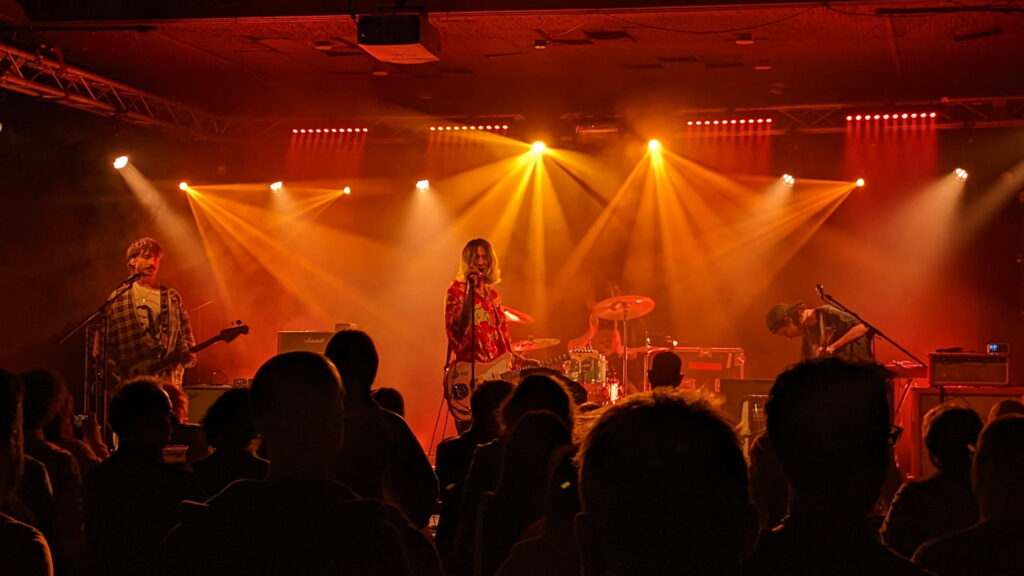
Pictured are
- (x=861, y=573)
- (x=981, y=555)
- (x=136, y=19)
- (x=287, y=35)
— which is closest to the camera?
(x=861, y=573)

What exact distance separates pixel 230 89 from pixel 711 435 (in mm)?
14011

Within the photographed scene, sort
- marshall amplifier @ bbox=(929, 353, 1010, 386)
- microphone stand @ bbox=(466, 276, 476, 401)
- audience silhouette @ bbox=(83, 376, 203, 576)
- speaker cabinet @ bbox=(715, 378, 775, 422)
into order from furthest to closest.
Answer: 1. marshall amplifier @ bbox=(929, 353, 1010, 386)
2. speaker cabinet @ bbox=(715, 378, 775, 422)
3. microphone stand @ bbox=(466, 276, 476, 401)
4. audience silhouette @ bbox=(83, 376, 203, 576)

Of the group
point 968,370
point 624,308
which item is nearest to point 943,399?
point 968,370

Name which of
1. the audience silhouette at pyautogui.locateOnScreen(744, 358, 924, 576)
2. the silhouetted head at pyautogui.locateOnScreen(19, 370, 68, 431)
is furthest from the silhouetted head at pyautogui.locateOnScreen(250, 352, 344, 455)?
the silhouetted head at pyautogui.locateOnScreen(19, 370, 68, 431)

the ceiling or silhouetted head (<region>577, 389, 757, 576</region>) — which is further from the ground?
the ceiling

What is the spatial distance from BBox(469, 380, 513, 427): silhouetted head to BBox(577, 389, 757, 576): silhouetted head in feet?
10.9

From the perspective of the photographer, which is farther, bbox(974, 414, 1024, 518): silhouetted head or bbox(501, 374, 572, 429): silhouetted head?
bbox(501, 374, 572, 429): silhouetted head

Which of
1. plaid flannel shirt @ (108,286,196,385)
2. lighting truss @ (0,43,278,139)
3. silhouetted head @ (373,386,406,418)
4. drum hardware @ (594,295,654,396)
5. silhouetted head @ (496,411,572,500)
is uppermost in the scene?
lighting truss @ (0,43,278,139)

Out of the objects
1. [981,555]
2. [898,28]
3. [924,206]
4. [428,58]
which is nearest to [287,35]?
[428,58]

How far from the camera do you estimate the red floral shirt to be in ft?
32.7

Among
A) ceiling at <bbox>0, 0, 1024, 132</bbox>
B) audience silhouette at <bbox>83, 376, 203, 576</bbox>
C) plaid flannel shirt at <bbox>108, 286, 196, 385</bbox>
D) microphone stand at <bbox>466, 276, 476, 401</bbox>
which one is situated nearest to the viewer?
audience silhouette at <bbox>83, 376, 203, 576</bbox>

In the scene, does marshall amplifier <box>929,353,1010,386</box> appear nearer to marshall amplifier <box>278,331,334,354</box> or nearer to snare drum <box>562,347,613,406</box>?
snare drum <box>562,347,613,406</box>

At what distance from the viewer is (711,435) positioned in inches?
68.7

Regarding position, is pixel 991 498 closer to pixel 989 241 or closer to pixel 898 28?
pixel 898 28
